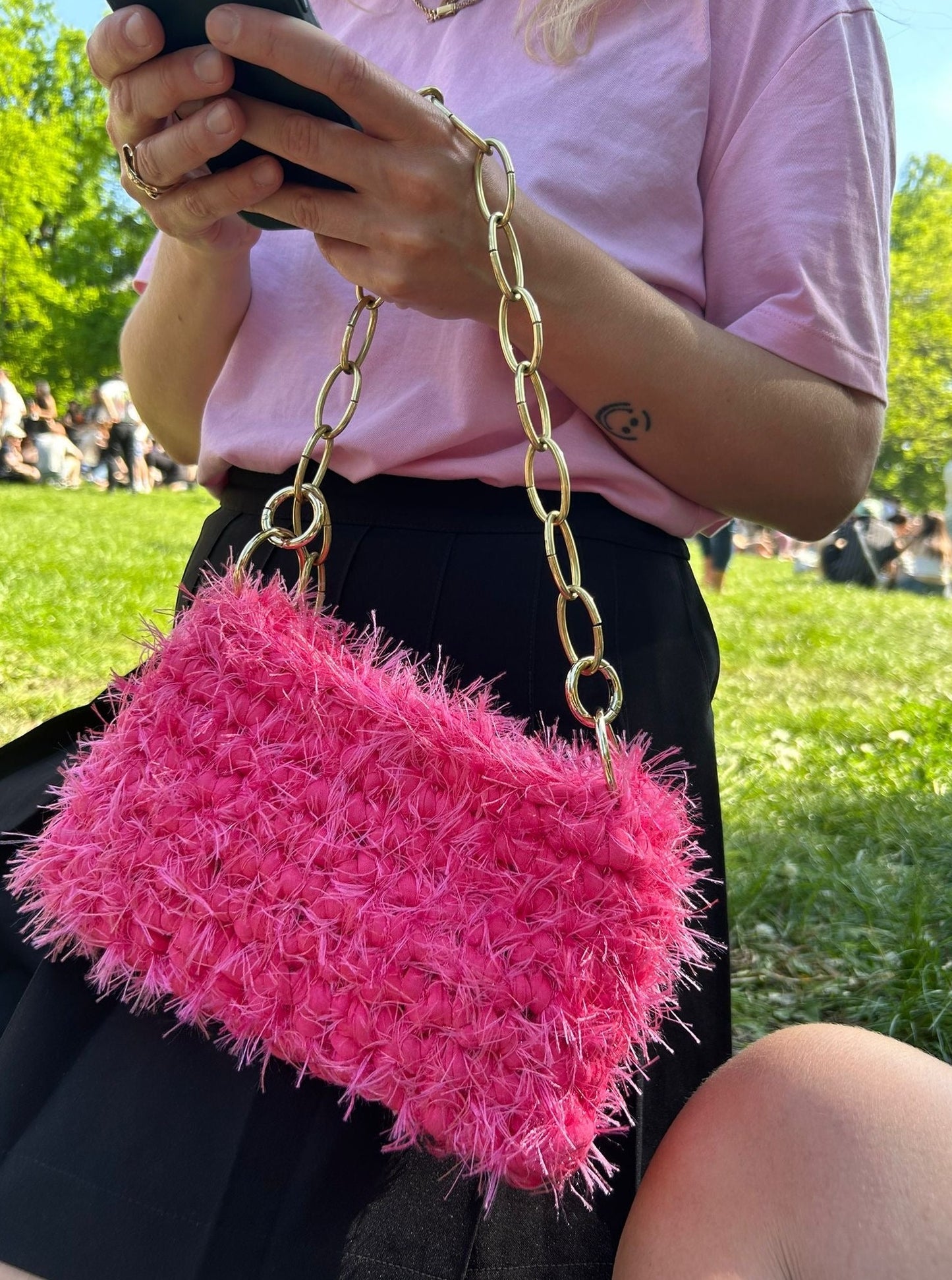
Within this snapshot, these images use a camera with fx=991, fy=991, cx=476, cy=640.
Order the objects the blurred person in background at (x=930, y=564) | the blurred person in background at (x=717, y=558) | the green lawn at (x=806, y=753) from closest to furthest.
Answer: the green lawn at (x=806, y=753), the blurred person in background at (x=717, y=558), the blurred person in background at (x=930, y=564)

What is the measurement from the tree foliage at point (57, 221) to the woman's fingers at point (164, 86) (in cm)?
1883

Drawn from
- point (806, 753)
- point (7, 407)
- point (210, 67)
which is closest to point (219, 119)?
point (210, 67)

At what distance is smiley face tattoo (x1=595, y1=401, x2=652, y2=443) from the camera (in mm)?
917

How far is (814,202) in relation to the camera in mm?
952

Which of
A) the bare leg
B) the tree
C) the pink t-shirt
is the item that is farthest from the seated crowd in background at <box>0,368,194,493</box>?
the tree

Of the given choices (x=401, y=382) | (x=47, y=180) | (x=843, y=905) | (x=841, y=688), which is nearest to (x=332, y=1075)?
(x=401, y=382)

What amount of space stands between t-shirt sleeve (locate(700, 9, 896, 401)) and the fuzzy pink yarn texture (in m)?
0.50

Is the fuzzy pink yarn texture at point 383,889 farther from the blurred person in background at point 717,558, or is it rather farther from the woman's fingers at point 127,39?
the blurred person in background at point 717,558

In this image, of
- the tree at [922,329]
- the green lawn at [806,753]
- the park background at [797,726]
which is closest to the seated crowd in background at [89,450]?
the park background at [797,726]

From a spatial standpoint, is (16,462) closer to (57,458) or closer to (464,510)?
(57,458)

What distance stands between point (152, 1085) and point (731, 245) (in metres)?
0.91

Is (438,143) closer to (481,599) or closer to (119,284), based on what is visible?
(481,599)

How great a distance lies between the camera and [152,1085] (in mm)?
685

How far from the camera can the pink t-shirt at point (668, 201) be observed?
934mm
